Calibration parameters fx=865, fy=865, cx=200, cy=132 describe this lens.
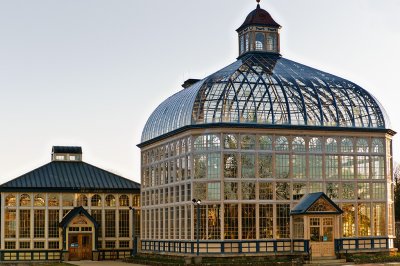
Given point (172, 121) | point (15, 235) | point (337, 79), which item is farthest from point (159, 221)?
point (337, 79)

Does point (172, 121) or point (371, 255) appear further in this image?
point (172, 121)

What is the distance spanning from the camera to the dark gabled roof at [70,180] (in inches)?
3186

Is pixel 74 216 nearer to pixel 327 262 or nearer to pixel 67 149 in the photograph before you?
pixel 67 149

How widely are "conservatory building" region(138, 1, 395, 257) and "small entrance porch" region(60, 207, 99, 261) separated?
10.6m

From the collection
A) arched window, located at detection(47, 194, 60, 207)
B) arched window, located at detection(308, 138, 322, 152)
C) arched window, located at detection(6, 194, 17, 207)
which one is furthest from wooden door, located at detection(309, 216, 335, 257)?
arched window, located at detection(6, 194, 17, 207)

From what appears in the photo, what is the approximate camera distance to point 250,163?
215 ft

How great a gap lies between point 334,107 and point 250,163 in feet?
28.2

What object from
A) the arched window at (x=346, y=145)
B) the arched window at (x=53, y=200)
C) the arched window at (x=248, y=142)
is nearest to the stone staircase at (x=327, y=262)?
the arched window at (x=346, y=145)

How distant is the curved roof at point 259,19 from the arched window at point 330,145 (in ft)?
47.9

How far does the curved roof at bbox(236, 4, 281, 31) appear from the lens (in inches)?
3051

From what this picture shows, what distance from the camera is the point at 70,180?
8338 cm

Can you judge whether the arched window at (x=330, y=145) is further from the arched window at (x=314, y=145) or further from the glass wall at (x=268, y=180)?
the arched window at (x=314, y=145)

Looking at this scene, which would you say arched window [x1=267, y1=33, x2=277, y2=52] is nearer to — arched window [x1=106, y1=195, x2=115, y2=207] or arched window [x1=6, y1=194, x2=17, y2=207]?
arched window [x1=106, y1=195, x2=115, y2=207]

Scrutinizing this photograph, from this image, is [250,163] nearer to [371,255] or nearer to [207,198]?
[207,198]
